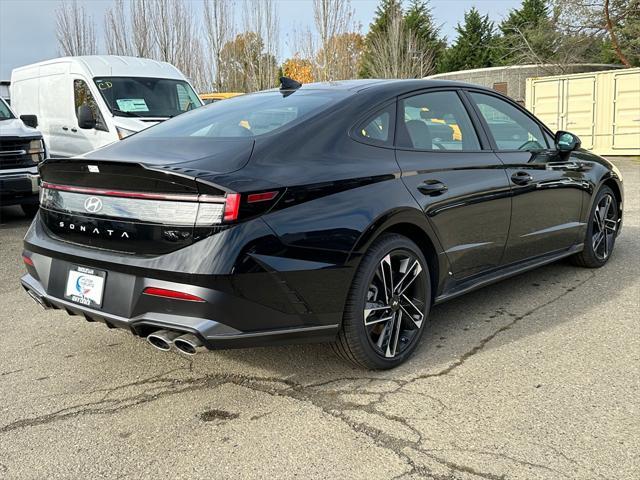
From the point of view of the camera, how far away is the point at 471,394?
9.98 feet

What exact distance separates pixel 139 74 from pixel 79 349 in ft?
23.1

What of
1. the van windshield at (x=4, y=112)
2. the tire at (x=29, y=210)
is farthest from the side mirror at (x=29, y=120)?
the tire at (x=29, y=210)

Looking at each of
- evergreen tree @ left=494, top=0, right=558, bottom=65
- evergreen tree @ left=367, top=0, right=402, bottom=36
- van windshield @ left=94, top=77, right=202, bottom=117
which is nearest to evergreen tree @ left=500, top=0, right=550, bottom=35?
evergreen tree @ left=494, top=0, right=558, bottom=65

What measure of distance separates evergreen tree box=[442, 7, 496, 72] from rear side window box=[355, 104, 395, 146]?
37407 mm

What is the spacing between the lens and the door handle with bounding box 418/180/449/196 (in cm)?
344

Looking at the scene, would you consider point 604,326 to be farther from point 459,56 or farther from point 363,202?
point 459,56

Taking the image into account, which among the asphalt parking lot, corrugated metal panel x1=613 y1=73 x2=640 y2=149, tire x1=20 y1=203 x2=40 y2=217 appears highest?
corrugated metal panel x1=613 y1=73 x2=640 y2=149

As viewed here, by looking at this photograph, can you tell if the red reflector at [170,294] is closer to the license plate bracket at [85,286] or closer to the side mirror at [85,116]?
the license plate bracket at [85,286]

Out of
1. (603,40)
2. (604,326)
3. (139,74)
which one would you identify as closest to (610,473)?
(604,326)

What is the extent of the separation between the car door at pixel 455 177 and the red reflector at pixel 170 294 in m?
1.34

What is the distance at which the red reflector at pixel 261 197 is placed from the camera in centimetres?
269

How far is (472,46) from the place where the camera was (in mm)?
39750

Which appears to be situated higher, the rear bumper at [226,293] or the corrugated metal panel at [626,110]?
the corrugated metal panel at [626,110]

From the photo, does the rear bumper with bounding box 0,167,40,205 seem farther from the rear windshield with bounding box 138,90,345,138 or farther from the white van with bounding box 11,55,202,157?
the rear windshield with bounding box 138,90,345,138
